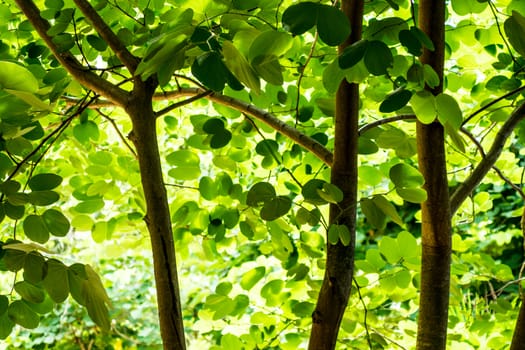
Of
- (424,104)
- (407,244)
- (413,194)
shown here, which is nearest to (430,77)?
(424,104)

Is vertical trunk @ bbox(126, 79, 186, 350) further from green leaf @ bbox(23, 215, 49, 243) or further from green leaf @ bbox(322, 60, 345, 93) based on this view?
green leaf @ bbox(322, 60, 345, 93)

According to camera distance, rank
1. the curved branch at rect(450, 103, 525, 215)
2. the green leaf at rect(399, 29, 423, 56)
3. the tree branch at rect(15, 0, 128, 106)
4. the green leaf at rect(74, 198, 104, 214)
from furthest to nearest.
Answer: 1. the green leaf at rect(74, 198, 104, 214)
2. the curved branch at rect(450, 103, 525, 215)
3. the tree branch at rect(15, 0, 128, 106)
4. the green leaf at rect(399, 29, 423, 56)

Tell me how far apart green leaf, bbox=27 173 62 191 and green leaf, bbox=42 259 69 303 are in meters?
0.11

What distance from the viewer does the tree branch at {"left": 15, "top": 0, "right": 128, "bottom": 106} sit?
0.84 m

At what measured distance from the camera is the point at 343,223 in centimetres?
85

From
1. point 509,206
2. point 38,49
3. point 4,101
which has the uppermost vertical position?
point 509,206

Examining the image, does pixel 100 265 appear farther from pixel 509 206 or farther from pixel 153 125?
pixel 153 125

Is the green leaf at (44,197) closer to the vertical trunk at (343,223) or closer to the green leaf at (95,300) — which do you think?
the green leaf at (95,300)

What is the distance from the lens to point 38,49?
0.94m

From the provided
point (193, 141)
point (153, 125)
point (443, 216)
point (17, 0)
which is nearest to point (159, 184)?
point (153, 125)

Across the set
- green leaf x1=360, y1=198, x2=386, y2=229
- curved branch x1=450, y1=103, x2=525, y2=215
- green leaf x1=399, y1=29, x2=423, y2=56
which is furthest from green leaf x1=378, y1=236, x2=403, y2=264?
green leaf x1=399, y1=29, x2=423, y2=56

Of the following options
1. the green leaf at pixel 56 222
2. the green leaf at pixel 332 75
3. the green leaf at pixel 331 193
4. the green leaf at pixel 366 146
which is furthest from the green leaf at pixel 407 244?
the green leaf at pixel 56 222

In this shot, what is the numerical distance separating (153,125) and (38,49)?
231 millimetres

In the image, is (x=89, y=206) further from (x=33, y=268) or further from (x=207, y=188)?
(x=33, y=268)
